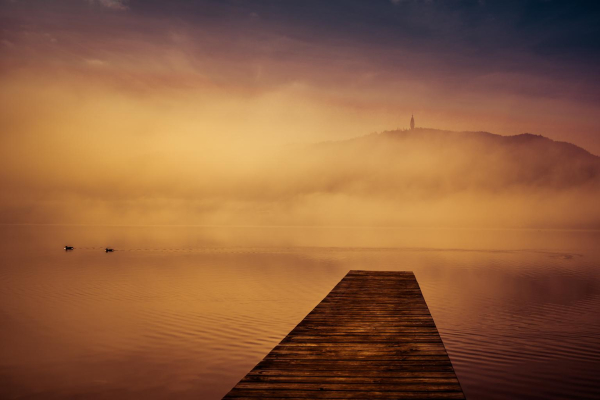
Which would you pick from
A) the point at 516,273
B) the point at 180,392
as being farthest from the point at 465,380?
the point at 516,273

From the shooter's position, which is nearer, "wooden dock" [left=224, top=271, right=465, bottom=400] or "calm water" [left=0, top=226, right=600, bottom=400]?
"wooden dock" [left=224, top=271, right=465, bottom=400]

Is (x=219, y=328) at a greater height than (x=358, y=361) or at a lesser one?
lesser

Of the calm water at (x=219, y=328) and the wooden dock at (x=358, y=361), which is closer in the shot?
the wooden dock at (x=358, y=361)

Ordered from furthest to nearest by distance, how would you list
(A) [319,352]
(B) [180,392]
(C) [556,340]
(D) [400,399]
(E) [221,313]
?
(E) [221,313], (C) [556,340], (B) [180,392], (A) [319,352], (D) [400,399]

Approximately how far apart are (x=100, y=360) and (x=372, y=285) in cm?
1129

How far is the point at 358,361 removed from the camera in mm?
8914

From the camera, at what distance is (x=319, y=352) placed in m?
9.52

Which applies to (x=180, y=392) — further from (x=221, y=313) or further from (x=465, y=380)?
(x=221, y=313)

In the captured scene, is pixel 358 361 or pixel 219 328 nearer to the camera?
pixel 358 361

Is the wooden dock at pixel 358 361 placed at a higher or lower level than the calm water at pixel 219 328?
higher

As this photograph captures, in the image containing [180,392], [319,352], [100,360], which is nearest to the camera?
[319,352]

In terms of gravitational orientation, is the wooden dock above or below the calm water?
→ above

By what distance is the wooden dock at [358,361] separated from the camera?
23.9 feet

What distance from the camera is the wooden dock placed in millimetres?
7297
